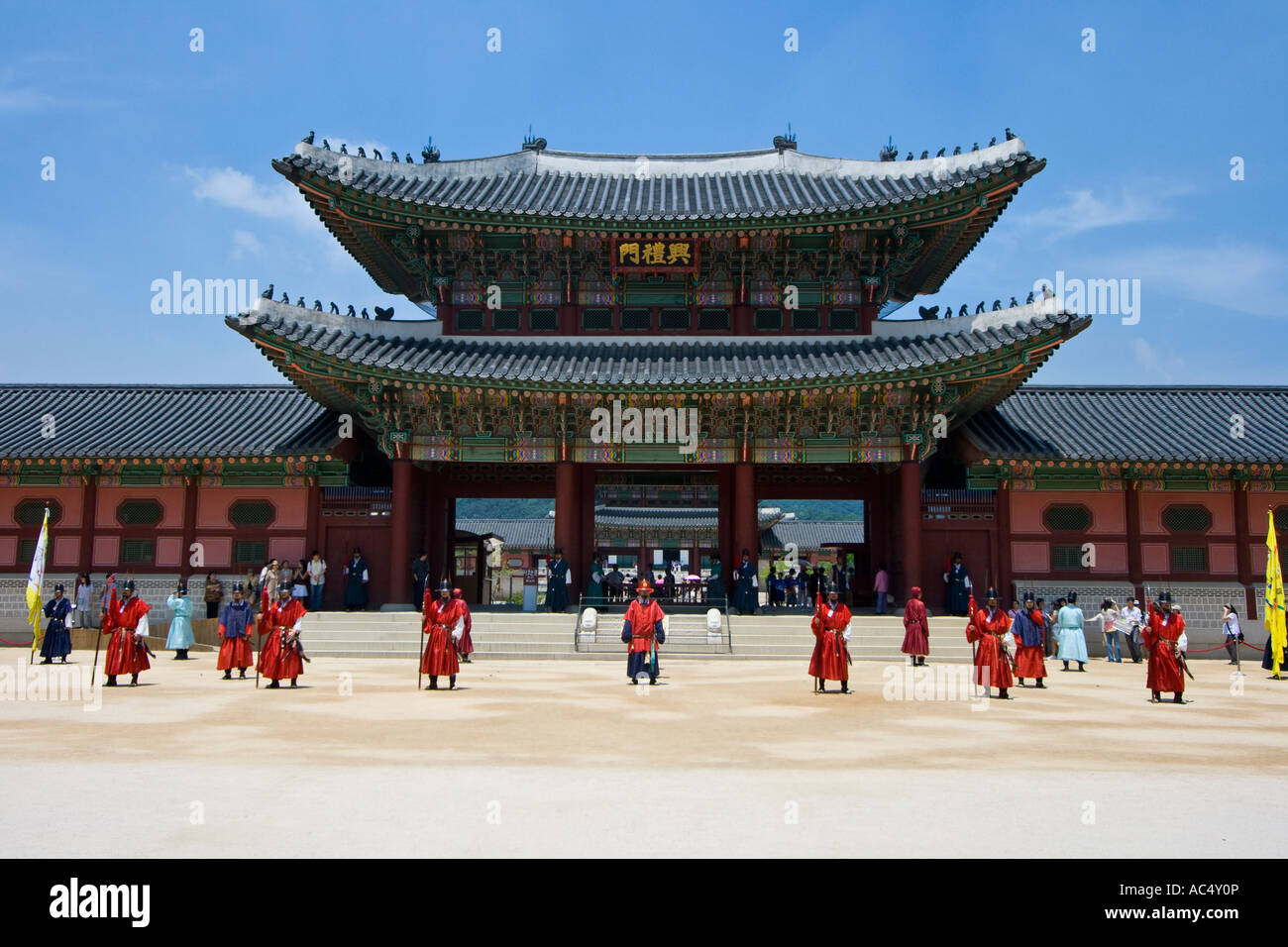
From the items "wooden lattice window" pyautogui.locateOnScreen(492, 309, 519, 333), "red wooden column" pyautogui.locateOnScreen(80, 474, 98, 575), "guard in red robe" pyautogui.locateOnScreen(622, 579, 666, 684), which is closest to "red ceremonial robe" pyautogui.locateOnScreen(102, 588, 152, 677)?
"guard in red robe" pyautogui.locateOnScreen(622, 579, 666, 684)

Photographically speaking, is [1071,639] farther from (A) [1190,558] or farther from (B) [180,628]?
(B) [180,628]

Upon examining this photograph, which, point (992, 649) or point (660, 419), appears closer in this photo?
point (992, 649)

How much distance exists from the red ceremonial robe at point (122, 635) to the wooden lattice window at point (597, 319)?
13909 millimetres

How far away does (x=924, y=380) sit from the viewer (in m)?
23.2

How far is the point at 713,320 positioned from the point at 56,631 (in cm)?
1660

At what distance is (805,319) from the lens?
1045 inches

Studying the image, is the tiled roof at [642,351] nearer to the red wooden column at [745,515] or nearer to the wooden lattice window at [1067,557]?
the red wooden column at [745,515]

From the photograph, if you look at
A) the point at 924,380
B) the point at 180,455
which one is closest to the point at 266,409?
the point at 180,455

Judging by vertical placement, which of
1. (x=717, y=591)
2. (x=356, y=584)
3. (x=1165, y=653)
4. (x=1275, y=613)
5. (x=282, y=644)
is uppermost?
(x=356, y=584)

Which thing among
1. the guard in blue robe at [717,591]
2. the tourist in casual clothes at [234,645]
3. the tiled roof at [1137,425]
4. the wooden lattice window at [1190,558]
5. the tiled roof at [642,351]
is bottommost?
the tourist in casual clothes at [234,645]

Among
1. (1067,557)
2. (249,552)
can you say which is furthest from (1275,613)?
(249,552)

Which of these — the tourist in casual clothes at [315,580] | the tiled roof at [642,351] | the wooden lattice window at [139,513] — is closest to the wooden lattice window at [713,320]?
the tiled roof at [642,351]

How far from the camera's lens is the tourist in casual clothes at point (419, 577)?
25.3 m

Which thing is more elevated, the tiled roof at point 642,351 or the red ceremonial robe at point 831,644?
the tiled roof at point 642,351
